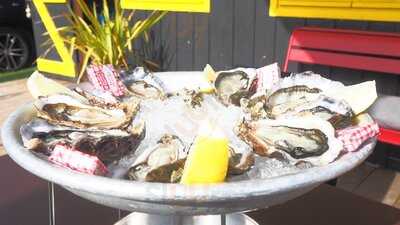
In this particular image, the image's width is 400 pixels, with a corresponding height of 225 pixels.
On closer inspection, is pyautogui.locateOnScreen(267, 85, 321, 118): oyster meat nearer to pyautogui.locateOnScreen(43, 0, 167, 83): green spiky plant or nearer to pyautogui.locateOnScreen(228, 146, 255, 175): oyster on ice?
pyautogui.locateOnScreen(228, 146, 255, 175): oyster on ice

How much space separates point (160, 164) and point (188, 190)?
0.11 m

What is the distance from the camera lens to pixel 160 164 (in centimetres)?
67

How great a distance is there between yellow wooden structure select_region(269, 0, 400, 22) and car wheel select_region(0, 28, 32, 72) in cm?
409

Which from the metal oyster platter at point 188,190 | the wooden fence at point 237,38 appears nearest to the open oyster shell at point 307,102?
the metal oyster platter at point 188,190

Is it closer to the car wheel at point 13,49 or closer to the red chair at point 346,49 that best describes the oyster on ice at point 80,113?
the red chair at point 346,49

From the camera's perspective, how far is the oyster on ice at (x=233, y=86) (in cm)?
102

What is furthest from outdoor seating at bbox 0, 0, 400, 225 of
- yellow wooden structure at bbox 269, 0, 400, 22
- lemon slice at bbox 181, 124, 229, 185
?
yellow wooden structure at bbox 269, 0, 400, 22

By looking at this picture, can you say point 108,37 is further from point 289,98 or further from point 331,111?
point 331,111

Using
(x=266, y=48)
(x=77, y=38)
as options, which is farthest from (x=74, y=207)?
(x=77, y=38)

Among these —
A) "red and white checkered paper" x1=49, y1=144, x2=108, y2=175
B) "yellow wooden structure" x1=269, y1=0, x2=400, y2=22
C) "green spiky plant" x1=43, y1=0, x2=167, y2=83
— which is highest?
"yellow wooden structure" x1=269, y1=0, x2=400, y2=22

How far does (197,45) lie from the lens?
4117 millimetres

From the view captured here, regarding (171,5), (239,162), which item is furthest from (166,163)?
(171,5)

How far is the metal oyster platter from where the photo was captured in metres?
0.58

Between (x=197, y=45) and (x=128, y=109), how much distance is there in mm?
3281
